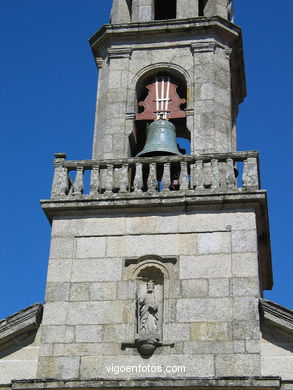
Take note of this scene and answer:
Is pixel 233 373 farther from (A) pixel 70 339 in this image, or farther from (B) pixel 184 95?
(B) pixel 184 95

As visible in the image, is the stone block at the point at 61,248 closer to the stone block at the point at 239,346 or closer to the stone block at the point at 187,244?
the stone block at the point at 187,244

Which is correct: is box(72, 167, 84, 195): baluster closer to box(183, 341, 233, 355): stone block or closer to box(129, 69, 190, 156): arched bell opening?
box(129, 69, 190, 156): arched bell opening

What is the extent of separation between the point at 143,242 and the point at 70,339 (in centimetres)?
201

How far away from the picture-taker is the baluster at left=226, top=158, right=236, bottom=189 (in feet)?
57.5

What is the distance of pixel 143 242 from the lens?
17.3m

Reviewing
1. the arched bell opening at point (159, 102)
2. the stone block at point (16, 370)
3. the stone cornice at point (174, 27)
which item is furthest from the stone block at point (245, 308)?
the stone cornice at point (174, 27)

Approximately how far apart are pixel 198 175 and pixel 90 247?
2173mm

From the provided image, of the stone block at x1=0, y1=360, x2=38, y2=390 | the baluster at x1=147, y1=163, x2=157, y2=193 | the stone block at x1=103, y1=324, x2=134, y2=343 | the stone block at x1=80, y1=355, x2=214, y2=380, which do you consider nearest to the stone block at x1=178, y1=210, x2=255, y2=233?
the baluster at x1=147, y1=163, x2=157, y2=193

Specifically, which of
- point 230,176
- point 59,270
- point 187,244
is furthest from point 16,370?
point 230,176

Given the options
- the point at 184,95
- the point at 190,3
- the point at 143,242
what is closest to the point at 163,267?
the point at 143,242

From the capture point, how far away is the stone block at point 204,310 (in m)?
16.4

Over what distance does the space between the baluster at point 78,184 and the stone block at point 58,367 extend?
2.98 m

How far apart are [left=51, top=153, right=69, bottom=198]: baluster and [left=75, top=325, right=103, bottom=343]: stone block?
2.48 m

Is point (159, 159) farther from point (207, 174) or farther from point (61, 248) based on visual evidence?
point (61, 248)
